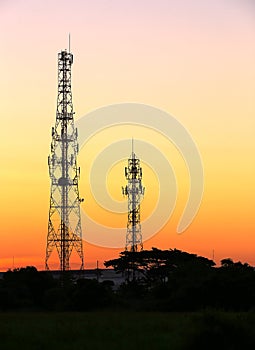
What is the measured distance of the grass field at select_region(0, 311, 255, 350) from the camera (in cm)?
2448

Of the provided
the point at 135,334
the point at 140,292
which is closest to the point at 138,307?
the point at 140,292

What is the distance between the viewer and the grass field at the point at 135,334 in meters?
24.5

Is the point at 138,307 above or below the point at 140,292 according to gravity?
below

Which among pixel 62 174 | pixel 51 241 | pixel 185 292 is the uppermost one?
pixel 62 174

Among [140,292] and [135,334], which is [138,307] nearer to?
[140,292]

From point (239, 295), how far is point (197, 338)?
21.7 metres

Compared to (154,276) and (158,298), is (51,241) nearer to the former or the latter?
(158,298)

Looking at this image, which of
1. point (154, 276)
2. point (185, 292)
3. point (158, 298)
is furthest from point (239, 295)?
point (154, 276)

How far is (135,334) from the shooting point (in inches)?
1087

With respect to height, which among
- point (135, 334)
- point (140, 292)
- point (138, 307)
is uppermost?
point (140, 292)

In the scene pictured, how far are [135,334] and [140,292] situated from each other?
28.4 meters

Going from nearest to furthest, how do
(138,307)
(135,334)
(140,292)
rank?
(135,334) → (138,307) → (140,292)

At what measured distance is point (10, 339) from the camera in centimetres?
2644

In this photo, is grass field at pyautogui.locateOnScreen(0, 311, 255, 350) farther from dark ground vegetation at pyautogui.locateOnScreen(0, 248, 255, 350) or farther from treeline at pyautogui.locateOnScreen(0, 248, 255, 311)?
treeline at pyautogui.locateOnScreen(0, 248, 255, 311)
